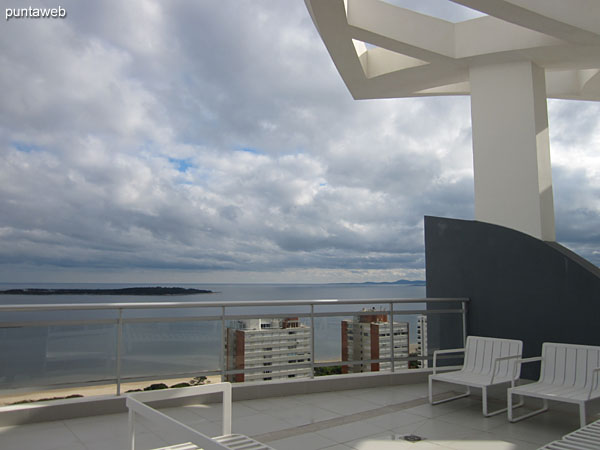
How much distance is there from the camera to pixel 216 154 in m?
58.6

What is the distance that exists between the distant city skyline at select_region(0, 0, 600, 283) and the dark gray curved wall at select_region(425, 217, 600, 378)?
1.25 metres

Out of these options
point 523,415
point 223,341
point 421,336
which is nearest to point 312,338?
point 223,341

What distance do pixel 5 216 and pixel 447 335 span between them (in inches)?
2215

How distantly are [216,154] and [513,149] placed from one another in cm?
5371

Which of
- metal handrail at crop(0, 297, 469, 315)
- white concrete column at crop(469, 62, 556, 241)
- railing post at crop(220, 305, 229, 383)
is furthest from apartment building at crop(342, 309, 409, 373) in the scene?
white concrete column at crop(469, 62, 556, 241)

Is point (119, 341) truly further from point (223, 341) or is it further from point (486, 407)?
point (486, 407)

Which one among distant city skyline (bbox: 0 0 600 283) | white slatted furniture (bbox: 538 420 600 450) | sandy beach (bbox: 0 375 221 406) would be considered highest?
distant city skyline (bbox: 0 0 600 283)

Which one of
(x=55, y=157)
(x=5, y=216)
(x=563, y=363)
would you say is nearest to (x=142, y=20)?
(x=563, y=363)

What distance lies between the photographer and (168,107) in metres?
44.6

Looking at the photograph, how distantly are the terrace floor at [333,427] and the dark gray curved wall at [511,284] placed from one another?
4.27 feet

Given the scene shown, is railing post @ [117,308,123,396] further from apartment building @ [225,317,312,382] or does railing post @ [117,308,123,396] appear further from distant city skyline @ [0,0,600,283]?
distant city skyline @ [0,0,600,283]

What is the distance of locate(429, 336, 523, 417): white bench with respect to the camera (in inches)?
211

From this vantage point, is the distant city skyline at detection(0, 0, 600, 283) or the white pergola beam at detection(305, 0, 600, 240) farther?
the distant city skyline at detection(0, 0, 600, 283)

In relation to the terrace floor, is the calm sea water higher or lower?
higher
